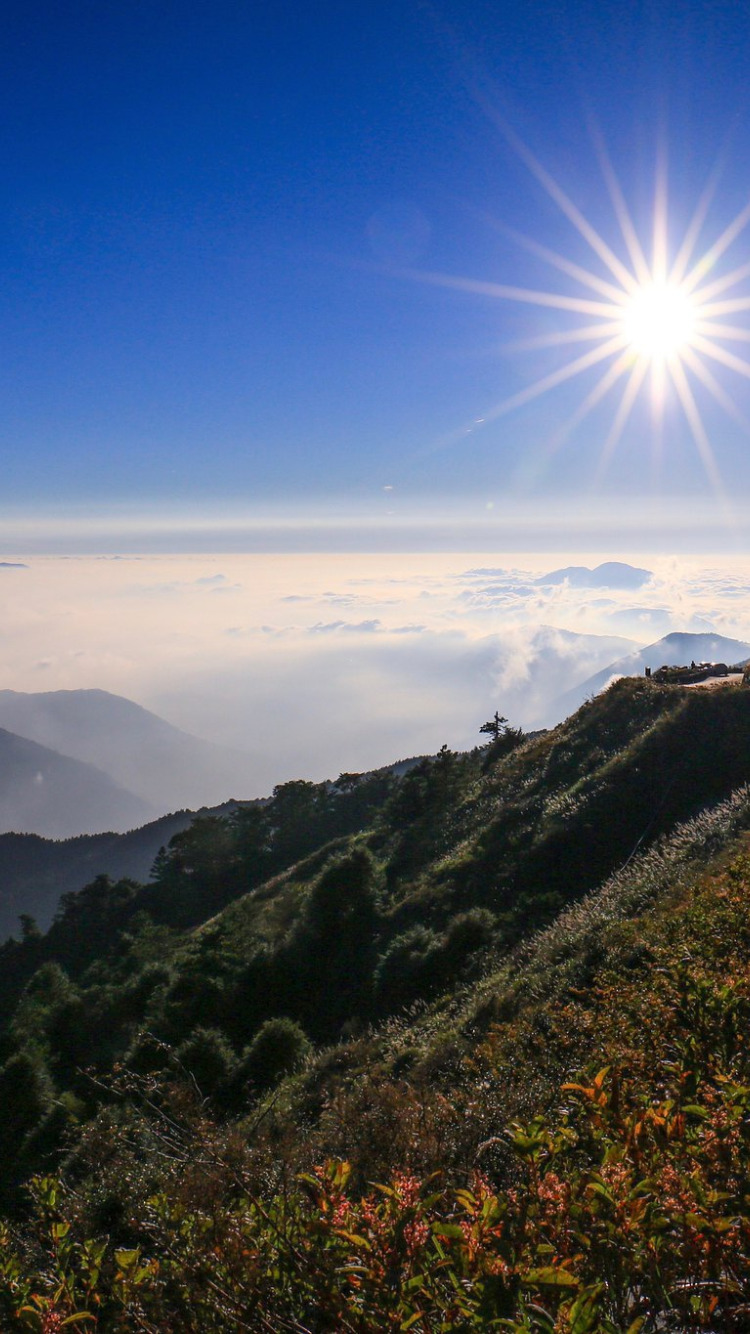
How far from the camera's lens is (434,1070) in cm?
859

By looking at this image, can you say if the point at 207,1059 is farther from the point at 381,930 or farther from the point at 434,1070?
the point at 434,1070

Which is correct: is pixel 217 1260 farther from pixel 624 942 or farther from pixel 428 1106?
pixel 624 942

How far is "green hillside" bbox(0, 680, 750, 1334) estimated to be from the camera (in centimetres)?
230

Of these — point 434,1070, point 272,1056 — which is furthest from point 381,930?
point 434,1070

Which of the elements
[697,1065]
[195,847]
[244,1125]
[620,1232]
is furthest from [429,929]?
[195,847]

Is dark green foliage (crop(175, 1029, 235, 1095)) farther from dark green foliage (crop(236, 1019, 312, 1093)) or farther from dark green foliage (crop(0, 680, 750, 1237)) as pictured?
dark green foliage (crop(236, 1019, 312, 1093))

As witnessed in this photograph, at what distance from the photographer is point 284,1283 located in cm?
264

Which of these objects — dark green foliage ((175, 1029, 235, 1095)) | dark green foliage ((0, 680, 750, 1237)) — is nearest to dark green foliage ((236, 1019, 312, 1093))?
dark green foliage ((0, 680, 750, 1237))

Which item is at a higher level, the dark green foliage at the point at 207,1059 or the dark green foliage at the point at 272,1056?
the dark green foliage at the point at 272,1056

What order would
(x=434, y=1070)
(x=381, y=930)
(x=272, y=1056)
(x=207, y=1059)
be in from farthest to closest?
1. (x=381, y=930)
2. (x=207, y=1059)
3. (x=272, y=1056)
4. (x=434, y=1070)

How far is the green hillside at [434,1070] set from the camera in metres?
2.30

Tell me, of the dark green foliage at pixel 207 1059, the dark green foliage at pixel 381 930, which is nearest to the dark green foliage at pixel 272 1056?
the dark green foliage at pixel 381 930

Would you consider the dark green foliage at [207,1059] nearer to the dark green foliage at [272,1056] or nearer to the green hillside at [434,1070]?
the green hillside at [434,1070]

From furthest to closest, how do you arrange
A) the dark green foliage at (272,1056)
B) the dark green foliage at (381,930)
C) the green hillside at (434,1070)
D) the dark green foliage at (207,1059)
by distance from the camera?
the dark green foliage at (381,930) < the dark green foliage at (207,1059) < the dark green foliage at (272,1056) < the green hillside at (434,1070)
